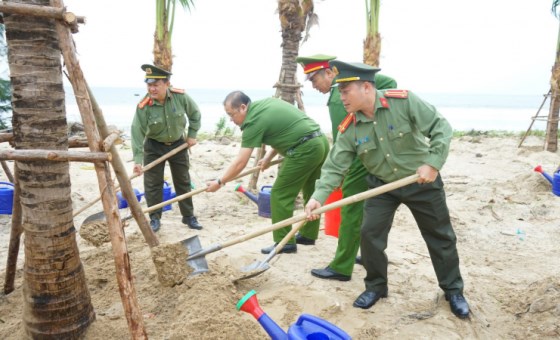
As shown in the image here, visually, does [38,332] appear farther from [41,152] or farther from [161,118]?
[161,118]

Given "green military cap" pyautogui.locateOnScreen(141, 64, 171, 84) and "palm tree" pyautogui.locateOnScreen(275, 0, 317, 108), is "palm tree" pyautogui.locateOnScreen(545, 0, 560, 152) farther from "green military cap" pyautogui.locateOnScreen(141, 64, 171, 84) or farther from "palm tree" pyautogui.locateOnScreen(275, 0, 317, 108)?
"green military cap" pyautogui.locateOnScreen(141, 64, 171, 84)

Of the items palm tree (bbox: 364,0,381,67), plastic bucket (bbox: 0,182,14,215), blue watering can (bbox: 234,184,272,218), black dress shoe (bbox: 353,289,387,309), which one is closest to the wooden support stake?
black dress shoe (bbox: 353,289,387,309)

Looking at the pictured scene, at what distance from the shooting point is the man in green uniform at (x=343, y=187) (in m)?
4.03

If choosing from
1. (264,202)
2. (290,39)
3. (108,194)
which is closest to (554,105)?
(290,39)

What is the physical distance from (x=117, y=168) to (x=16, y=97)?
0.71 meters

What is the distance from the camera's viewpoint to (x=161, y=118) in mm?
5449

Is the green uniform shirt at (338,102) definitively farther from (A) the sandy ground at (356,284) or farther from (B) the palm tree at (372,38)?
(B) the palm tree at (372,38)

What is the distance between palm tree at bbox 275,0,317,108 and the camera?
7.10 metres

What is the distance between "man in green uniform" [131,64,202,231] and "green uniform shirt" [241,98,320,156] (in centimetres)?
144

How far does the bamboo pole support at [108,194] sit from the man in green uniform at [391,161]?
1.40 m

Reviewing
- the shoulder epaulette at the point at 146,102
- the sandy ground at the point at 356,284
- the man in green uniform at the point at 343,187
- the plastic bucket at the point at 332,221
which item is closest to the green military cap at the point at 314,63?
the man in green uniform at the point at 343,187

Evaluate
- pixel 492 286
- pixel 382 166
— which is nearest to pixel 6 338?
pixel 382 166

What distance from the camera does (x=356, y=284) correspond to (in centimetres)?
412

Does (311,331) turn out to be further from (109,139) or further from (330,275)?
(330,275)
